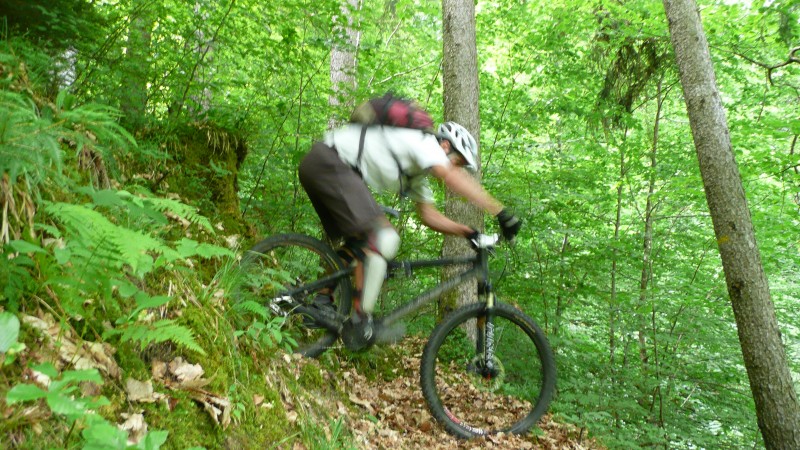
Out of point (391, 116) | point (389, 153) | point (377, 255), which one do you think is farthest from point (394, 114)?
point (377, 255)

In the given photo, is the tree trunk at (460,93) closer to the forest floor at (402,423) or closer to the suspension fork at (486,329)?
the forest floor at (402,423)

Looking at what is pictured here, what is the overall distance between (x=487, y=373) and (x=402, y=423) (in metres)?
0.78

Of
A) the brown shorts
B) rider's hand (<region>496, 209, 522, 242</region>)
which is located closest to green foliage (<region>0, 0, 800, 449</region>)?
the brown shorts

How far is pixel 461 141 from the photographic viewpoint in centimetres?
400

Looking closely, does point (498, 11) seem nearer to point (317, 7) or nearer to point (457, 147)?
point (317, 7)

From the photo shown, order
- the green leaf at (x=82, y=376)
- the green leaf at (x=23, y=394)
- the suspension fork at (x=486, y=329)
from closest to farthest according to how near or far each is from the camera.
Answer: the green leaf at (x=23, y=394), the green leaf at (x=82, y=376), the suspension fork at (x=486, y=329)

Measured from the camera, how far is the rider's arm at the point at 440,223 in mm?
3932

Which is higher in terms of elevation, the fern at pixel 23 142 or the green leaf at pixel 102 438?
the fern at pixel 23 142

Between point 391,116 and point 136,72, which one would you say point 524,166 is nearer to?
point 391,116

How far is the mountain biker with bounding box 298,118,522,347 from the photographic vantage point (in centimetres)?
364

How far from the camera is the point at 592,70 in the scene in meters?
9.73

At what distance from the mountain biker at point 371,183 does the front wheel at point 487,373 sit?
2.11 ft

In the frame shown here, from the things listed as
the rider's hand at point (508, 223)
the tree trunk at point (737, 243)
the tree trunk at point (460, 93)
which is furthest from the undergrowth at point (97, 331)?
the tree trunk at point (737, 243)

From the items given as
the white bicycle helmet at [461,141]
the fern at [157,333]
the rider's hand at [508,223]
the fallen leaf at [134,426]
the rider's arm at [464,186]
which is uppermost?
the white bicycle helmet at [461,141]
